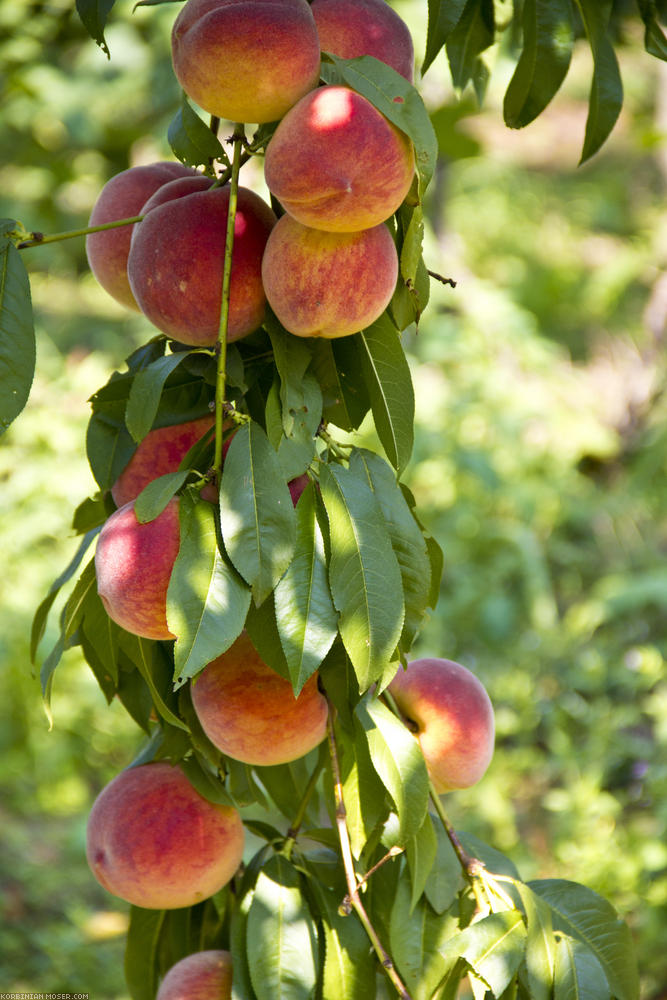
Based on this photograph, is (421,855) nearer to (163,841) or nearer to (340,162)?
(163,841)

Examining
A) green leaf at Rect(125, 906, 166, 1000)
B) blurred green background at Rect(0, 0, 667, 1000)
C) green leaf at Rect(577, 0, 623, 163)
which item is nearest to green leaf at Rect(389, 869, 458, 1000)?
green leaf at Rect(125, 906, 166, 1000)

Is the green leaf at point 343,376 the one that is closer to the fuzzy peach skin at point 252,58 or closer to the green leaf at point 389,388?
the green leaf at point 389,388

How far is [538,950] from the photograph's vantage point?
60 centimetres

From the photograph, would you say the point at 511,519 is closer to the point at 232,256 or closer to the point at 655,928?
the point at 655,928

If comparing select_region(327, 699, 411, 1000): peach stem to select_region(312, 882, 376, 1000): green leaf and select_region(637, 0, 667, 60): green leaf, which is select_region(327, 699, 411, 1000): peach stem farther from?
select_region(637, 0, 667, 60): green leaf

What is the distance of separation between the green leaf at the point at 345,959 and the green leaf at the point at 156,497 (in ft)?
1.05

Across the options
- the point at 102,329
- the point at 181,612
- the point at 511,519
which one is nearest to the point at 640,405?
the point at 511,519

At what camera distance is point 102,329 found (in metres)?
3.87

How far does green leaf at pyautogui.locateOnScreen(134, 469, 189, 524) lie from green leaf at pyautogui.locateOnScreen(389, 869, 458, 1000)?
0.31 m

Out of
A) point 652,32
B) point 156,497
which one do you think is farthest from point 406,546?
point 652,32

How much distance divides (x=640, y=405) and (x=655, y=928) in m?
1.89

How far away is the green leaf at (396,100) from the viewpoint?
498mm

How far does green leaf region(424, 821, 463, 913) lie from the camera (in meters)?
0.63

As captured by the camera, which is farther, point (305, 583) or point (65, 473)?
point (65, 473)
